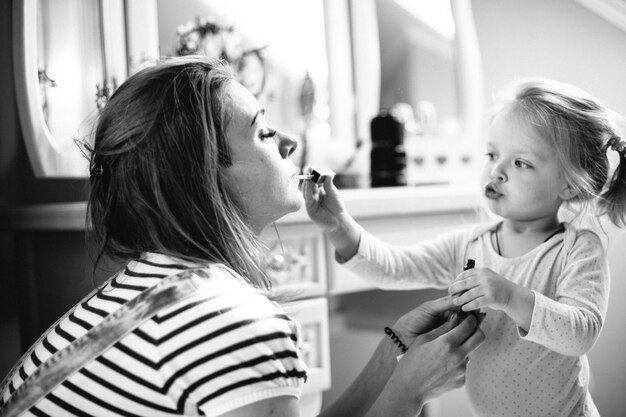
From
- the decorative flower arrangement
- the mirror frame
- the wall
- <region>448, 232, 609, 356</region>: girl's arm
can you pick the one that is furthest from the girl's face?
the wall

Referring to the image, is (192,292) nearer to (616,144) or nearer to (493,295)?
(493,295)

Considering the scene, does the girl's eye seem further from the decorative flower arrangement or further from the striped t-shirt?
the decorative flower arrangement

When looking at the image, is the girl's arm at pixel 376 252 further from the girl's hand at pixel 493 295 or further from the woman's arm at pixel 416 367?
the girl's hand at pixel 493 295

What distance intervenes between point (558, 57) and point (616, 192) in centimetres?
110

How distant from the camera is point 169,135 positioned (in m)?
0.73

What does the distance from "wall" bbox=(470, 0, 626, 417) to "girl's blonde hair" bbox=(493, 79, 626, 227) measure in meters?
0.97

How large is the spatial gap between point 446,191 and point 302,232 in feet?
1.30

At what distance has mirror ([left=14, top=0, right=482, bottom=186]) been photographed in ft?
4.09

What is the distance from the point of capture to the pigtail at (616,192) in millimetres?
979

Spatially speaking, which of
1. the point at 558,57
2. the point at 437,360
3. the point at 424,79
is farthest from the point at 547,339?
the point at 558,57

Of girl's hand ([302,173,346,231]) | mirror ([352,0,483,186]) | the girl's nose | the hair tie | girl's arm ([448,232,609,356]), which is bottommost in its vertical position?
girl's arm ([448,232,609,356])

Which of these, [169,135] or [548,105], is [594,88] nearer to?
[548,105]

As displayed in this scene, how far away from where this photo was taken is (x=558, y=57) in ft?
6.48

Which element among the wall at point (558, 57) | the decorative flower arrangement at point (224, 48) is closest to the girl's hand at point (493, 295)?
the decorative flower arrangement at point (224, 48)
